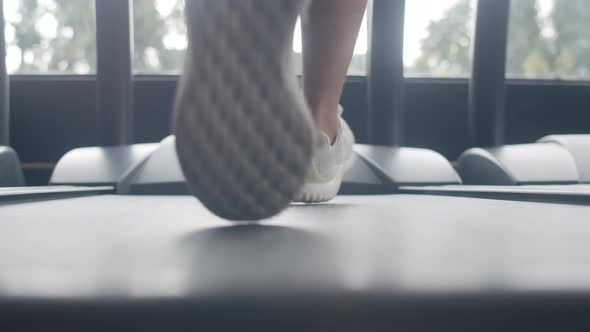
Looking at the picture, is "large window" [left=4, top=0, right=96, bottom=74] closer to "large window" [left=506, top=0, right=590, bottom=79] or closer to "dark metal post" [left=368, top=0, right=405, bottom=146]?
"dark metal post" [left=368, top=0, right=405, bottom=146]

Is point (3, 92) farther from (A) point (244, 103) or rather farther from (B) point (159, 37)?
(A) point (244, 103)

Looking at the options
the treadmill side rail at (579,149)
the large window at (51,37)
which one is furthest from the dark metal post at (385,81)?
the large window at (51,37)

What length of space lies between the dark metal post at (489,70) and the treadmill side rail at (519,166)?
188 millimetres

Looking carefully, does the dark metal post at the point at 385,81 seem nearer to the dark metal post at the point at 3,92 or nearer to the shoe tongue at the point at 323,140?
the shoe tongue at the point at 323,140

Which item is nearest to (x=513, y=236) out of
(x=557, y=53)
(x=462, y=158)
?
(x=462, y=158)

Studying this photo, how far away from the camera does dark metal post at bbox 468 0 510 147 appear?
6.13ft

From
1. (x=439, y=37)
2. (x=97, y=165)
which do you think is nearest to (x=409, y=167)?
(x=97, y=165)

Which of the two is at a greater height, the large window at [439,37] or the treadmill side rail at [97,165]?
the large window at [439,37]

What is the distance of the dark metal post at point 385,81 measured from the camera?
5.83ft

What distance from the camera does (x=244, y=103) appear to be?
0.48 meters

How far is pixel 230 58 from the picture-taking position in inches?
19.0

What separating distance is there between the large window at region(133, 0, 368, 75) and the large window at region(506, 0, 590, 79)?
2.41 ft

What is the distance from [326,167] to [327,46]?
184 mm

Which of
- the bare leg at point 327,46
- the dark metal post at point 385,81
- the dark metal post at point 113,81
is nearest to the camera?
the bare leg at point 327,46
